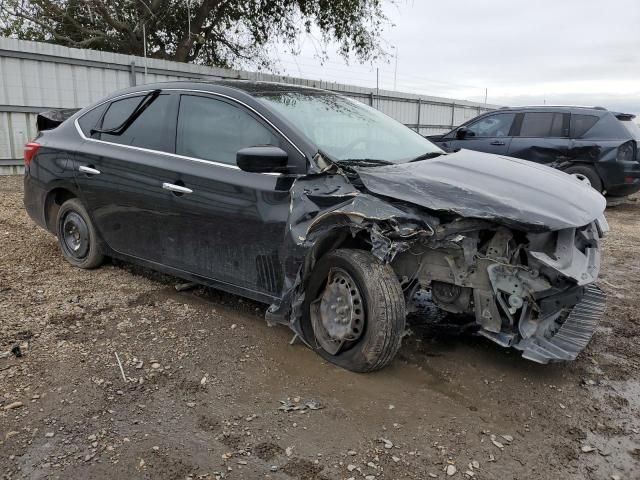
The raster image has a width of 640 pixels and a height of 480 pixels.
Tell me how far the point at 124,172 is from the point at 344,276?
2.06 m

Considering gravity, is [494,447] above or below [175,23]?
below

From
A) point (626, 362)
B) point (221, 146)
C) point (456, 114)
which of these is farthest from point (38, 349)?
point (456, 114)

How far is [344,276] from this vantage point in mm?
3182

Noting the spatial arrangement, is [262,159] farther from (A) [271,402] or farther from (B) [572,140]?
(B) [572,140]

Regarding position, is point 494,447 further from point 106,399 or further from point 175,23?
point 175,23

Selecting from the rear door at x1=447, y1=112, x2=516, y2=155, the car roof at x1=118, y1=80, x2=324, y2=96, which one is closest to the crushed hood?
the car roof at x1=118, y1=80, x2=324, y2=96

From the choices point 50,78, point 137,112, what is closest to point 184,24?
point 50,78

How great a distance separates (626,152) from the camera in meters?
8.73

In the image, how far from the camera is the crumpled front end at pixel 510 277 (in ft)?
9.61

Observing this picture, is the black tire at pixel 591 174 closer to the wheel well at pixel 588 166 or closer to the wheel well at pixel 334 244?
the wheel well at pixel 588 166

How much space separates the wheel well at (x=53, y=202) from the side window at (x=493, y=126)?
699 cm

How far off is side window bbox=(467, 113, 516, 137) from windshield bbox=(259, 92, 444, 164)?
585 cm

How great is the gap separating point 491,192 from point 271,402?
1646 millimetres

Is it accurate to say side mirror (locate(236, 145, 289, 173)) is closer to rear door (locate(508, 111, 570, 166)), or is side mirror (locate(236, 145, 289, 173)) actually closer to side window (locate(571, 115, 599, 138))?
rear door (locate(508, 111, 570, 166))
